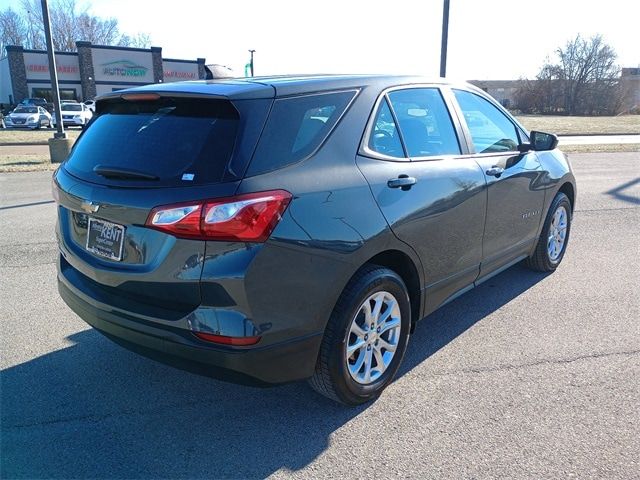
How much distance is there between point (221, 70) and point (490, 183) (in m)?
2.21

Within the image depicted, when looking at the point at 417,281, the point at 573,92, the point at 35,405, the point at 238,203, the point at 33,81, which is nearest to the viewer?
the point at 238,203

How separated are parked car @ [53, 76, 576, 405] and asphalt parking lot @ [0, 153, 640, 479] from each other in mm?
311

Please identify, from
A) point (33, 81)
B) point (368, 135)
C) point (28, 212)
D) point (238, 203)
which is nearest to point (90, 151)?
point (238, 203)

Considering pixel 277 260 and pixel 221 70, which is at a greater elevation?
pixel 221 70

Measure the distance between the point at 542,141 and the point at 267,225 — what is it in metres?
3.39

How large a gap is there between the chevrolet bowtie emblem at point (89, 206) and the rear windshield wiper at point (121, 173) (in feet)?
0.54

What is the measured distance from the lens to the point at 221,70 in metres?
4.03

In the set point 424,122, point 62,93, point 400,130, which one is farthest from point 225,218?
point 62,93

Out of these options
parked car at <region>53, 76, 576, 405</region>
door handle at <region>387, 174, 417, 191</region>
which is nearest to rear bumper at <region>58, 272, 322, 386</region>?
parked car at <region>53, 76, 576, 405</region>

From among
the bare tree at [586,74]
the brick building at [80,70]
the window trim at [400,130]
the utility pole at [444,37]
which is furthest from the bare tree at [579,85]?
the window trim at [400,130]

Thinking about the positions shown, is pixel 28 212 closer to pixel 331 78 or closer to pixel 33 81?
pixel 331 78

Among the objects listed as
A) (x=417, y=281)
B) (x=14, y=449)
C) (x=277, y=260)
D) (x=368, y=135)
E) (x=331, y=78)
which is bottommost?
(x=14, y=449)

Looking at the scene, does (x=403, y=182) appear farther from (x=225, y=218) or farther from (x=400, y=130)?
(x=225, y=218)

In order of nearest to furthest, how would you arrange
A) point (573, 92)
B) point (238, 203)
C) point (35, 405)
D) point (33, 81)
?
point (238, 203) → point (35, 405) → point (33, 81) → point (573, 92)
